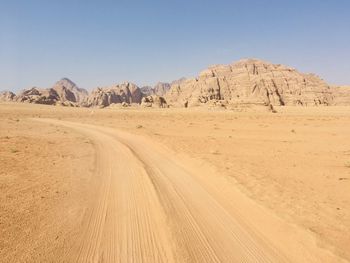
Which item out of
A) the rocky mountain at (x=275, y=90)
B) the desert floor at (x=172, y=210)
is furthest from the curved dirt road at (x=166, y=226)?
the rocky mountain at (x=275, y=90)

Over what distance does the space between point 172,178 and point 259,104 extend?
82.4m

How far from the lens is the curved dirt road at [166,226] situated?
21.1 feet

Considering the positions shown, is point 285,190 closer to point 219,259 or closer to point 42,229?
point 219,259

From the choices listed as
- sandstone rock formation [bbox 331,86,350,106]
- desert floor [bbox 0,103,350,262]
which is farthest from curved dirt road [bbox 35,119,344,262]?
sandstone rock formation [bbox 331,86,350,106]

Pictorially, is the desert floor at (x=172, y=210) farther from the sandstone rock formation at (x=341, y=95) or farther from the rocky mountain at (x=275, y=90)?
the sandstone rock formation at (x=341, y=95)

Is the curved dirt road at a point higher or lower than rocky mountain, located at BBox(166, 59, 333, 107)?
lower

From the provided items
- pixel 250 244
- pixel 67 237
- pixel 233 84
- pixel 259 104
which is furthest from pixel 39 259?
pixel 233 84

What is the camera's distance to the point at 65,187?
1143cm

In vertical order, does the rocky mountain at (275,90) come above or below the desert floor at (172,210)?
above

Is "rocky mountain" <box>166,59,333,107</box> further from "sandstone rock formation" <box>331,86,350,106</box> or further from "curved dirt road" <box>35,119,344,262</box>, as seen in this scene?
"curved dirt road" <box>35,119,344,262</box>

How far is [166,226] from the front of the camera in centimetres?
780

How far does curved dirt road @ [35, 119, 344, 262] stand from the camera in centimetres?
645

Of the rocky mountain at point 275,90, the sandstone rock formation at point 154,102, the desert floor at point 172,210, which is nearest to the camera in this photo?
the desert floor at point 172,210

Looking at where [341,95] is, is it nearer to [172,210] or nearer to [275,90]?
[275,90]
